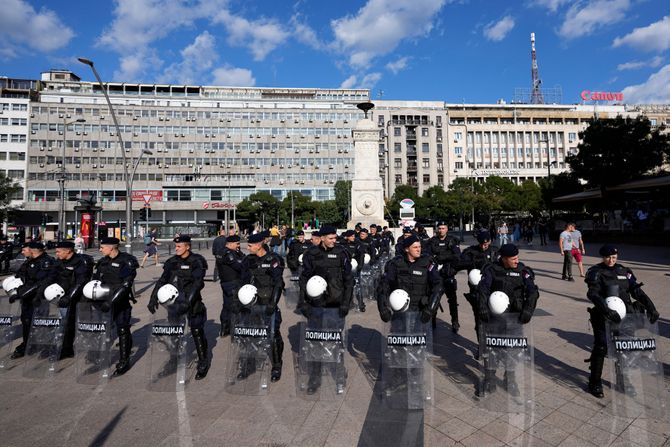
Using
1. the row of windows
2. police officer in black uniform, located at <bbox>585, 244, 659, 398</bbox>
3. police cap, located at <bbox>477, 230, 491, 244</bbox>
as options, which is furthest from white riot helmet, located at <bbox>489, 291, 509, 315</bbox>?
the row of windows

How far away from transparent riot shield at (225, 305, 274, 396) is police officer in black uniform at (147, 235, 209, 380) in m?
0.68

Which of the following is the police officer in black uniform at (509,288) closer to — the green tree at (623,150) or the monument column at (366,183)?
the monument column at (366,183)

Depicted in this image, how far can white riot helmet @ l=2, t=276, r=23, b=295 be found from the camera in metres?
5.43

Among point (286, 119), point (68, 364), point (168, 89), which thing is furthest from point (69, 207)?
point (68, 364)

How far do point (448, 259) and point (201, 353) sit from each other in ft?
15.4

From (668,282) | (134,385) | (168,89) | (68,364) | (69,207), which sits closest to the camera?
(134,385)

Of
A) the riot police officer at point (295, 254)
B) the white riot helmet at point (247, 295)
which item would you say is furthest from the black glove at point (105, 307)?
the riot police officer at point (295, 254)

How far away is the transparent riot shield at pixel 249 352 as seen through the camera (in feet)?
14.5

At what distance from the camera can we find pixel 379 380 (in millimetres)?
4680

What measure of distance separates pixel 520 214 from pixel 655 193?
34898 millimetres

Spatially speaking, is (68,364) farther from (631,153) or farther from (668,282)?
(631,153)

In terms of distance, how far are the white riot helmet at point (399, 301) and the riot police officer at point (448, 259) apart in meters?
2.76

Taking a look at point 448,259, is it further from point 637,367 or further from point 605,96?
point 605,96

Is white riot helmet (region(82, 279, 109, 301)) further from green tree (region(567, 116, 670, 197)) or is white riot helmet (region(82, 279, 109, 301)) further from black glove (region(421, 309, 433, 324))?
green tree (region(567, 116, 670, 197))
